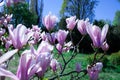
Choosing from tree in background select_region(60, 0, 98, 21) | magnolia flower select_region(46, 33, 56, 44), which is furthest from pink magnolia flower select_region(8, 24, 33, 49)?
tree in background select_region(60, 0, 98, 21)

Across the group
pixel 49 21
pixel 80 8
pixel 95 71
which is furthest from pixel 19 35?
pixel 80 8

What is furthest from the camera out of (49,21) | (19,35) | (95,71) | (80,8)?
(80,8)

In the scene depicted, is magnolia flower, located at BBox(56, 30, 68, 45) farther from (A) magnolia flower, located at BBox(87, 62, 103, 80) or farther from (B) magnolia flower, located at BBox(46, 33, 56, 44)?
(A) magnolia flower, located at BBox(87, 62, 103, 80)

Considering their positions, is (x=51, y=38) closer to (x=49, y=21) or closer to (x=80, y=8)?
(x=49, y=21)

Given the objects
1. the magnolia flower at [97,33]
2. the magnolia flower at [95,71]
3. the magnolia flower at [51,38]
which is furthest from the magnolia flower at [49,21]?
the magnolia flower at [95,71]

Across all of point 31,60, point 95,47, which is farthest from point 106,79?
point 31,60

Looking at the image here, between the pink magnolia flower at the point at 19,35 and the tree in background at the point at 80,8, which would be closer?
the pink magnolia flower at the point at 19,35

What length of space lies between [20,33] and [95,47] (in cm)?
64

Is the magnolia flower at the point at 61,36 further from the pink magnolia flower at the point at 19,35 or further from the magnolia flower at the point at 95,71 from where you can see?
the pink magnolia flower at the point at 19,35

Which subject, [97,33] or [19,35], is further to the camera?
[97,33]

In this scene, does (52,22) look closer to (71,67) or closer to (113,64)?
(71,67)

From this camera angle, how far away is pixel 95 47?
182 cm

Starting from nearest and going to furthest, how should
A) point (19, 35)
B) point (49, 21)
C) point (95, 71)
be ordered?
point (19, 35) < point (95, 71) < point (49, 21)

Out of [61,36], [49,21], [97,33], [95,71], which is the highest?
[49,21]
